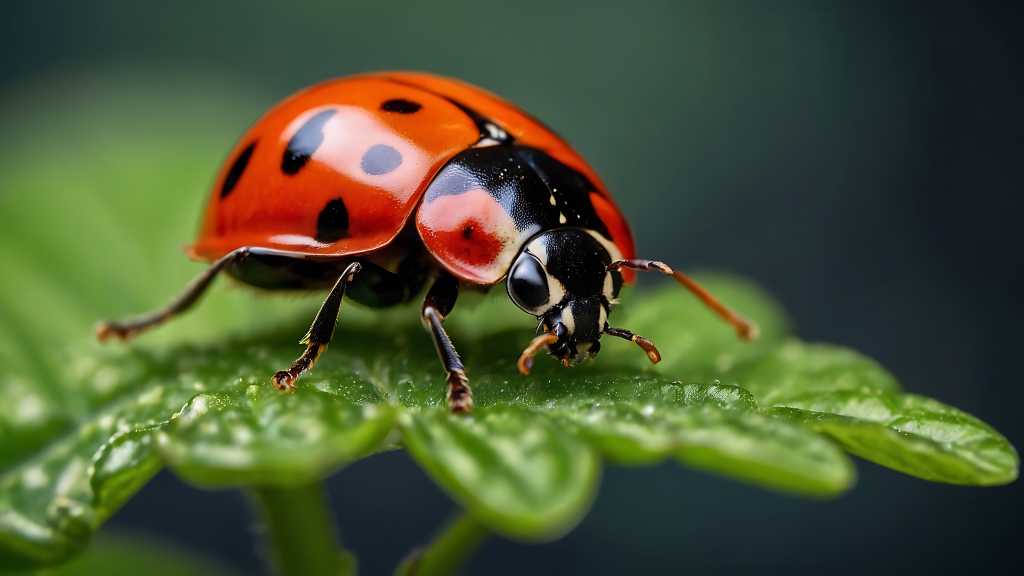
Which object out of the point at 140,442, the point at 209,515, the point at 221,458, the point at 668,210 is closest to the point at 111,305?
the point at 140,442

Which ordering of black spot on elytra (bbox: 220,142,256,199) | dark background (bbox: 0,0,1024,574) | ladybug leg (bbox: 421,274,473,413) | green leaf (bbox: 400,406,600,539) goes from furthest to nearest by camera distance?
dark background (bbox: 0,0,1024,574) < black spot on elytra (bbox: 220,142,256,199) < ladybug leg (bbox: 421,274,473,413) < green leaf (bbox: 400,406,600,539)

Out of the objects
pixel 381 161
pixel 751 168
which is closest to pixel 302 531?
pixel 381 161

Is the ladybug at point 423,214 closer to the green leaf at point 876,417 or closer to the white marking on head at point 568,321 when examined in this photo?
the white marking on head at point 568,321

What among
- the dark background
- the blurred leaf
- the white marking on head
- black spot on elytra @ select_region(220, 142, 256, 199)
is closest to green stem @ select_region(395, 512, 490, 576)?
the white marking on head

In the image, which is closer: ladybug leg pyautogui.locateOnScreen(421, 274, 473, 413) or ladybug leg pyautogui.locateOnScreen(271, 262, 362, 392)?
ladybug leg pyautogui.locateOnScreen(421, 274, 473, 413)

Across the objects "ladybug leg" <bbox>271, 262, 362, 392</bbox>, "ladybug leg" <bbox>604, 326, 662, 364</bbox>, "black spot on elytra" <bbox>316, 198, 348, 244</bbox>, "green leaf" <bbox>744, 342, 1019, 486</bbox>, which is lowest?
"ladybug leg" <bbox>271, 262, 362, 392</bbox>

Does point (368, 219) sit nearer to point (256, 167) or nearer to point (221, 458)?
point (256, 167)

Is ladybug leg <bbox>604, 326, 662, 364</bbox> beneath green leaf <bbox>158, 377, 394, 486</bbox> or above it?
above

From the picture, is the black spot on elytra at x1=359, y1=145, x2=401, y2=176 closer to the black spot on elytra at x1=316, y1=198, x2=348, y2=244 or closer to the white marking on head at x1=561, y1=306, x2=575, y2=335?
the black spot on elytra at x1=316, y1=198, x2=348, y2=244
